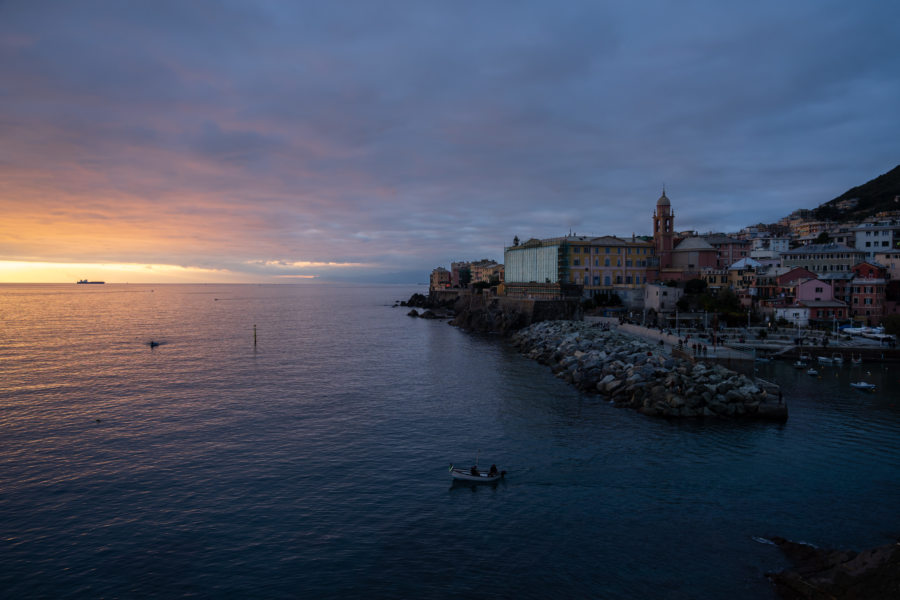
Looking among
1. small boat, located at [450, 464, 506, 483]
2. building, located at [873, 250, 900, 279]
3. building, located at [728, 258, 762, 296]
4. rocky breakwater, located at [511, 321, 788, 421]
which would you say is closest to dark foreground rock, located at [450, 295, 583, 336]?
building, located at [728, 258, 762, 296]

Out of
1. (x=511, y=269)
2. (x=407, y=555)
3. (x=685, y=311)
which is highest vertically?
(x=511, y=269)

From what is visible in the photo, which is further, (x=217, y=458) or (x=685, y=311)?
(x=685, y=311)

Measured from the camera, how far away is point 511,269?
474 feet

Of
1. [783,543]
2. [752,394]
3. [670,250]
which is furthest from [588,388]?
[670,250]

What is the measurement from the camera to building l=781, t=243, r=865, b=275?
91.4m

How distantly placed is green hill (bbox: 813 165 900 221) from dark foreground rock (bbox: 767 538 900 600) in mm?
179174

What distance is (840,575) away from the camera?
1700 cm

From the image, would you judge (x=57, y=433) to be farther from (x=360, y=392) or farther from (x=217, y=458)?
(x=360, y=392)

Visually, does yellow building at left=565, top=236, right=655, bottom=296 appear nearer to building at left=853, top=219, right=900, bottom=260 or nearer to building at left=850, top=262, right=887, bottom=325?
building at left=850, top=262, right=887, bottom=325

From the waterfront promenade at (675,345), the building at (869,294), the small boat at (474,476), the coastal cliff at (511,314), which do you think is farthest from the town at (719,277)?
the small boat at (474,476)

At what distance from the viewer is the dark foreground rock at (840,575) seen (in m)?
15.3

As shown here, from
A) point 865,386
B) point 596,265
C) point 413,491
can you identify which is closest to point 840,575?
point 413,491

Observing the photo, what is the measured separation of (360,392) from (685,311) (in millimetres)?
65273

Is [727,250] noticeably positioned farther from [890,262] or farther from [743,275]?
[890,262]
